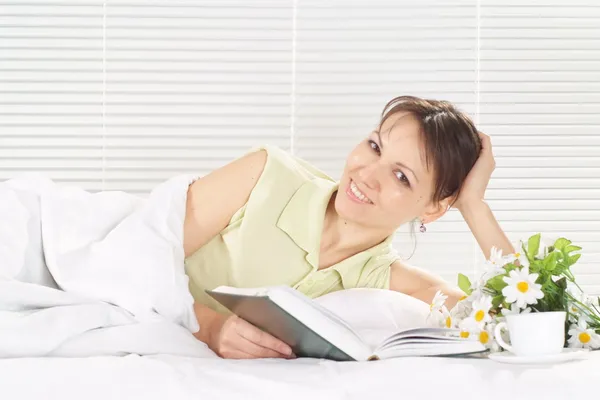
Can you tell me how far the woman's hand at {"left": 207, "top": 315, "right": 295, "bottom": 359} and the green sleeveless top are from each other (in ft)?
1.30

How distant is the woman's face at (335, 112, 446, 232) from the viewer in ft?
7.34

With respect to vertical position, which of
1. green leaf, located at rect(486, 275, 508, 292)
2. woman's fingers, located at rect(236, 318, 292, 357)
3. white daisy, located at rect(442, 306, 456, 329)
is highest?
green leaf, located at rect(486, 275, 508, 292)

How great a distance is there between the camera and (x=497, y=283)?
1.82m

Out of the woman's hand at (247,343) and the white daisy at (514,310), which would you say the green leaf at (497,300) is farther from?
the woman's hand at (247,343)

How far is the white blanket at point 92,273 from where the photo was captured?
1727 millimetres

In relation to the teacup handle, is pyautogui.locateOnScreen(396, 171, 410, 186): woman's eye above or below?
above

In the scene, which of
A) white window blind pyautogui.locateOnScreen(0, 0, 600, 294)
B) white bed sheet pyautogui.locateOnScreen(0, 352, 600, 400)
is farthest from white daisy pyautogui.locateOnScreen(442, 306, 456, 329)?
Answer: white window blind pyautogui.locateOnScreen(0, 0, 600, 294)

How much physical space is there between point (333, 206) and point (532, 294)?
801 mm

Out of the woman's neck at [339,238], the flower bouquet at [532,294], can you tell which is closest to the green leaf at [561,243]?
the flower bouquet at [532,294]

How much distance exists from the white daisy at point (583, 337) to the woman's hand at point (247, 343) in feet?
2.01

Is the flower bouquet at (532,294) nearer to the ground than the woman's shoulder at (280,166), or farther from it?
nearer to the ground

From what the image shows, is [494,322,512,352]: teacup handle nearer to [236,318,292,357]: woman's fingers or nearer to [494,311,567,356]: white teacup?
[494,311,567,356]: white teacup

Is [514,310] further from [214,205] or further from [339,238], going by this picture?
[214,205]

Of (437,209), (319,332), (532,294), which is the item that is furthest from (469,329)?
(437,209)
